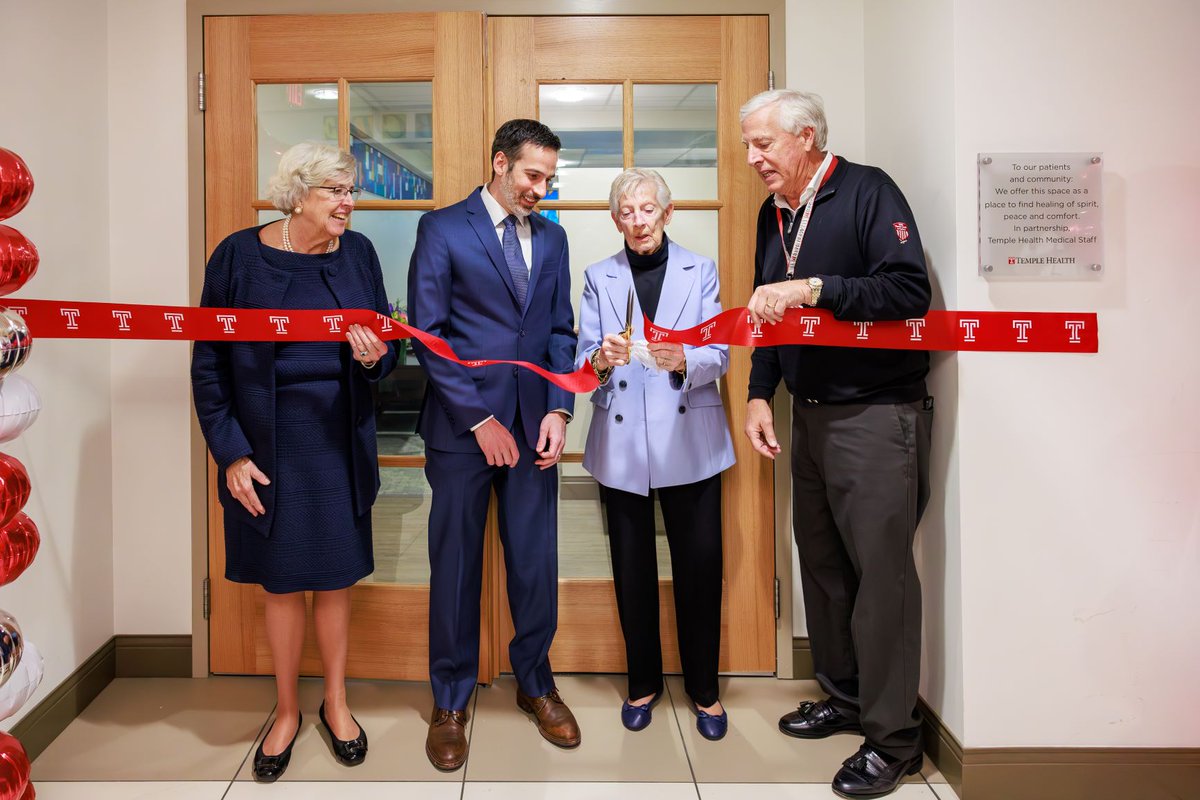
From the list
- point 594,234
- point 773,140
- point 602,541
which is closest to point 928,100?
point 773,140

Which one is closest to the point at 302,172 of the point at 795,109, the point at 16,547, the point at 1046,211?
the point at 16,547

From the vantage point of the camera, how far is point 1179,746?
6.93ft

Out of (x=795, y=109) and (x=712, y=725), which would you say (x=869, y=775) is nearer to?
(x=712, y=725)

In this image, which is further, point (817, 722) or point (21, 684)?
point (817, 722)

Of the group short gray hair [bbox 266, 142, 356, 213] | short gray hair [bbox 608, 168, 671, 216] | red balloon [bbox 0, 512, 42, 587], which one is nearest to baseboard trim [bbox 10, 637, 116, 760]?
red balloon [bbox 0, 512, 42, 587]

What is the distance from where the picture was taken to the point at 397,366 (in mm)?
2822

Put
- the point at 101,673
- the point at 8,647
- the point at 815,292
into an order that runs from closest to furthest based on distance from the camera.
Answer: the point at 8,647
the point at 815,292
the point at 101,673

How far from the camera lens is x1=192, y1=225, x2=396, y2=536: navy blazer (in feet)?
7.09

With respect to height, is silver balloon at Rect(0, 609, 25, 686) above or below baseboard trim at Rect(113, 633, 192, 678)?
above

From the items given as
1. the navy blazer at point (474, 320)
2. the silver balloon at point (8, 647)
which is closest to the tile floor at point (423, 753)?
the silver balloon at point (8, 647)

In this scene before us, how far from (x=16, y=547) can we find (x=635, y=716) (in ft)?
5.75

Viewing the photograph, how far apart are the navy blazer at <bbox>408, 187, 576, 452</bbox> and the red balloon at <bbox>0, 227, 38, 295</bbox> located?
0.93 m

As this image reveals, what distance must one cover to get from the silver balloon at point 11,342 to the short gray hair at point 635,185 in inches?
61.6

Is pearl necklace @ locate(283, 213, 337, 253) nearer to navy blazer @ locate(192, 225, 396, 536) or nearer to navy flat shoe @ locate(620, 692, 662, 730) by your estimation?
navy blazer @ locate(192, 225, 396, 536)
